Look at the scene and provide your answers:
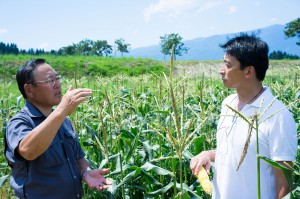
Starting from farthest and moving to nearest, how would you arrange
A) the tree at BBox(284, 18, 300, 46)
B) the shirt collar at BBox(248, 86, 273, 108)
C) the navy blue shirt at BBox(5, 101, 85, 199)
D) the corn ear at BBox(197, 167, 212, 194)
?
1. the tree at BBox(284, 18, 300, 46)
2. the navy blue shirt at BBox(5, 101, 85, 199)
3. the shirt collar at BBox(248, 86, 273, 108)
4. the corn ear at BBox(197, 167, 212, 194)

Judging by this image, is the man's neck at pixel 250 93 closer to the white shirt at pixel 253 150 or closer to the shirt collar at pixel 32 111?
the white shirt at pixel 253 150

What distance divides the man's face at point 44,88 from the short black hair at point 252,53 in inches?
46.6

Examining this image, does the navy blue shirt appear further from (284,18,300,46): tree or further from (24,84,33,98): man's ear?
(284,18,300,46): tree

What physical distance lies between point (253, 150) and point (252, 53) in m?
0.57

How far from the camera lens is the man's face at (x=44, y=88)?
8.13ft

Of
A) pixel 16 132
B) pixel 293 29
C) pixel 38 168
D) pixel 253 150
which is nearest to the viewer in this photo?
pixel 253 150

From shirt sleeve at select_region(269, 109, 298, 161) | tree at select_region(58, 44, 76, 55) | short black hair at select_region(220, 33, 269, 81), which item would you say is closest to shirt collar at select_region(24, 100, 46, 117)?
short black hair at select_region(220, 33, 269, 81)

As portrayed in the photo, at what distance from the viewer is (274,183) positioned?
2.02 m

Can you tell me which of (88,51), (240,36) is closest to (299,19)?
(88,51)

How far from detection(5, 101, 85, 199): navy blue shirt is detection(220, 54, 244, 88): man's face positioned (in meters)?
1.20

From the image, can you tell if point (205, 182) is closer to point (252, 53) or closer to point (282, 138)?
point (282, 138)

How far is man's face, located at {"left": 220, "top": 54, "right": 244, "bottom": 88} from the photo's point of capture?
2.15m

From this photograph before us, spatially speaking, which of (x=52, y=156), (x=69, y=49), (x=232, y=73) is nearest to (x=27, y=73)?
(x=52, y=156)

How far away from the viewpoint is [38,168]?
2406 millimetres
